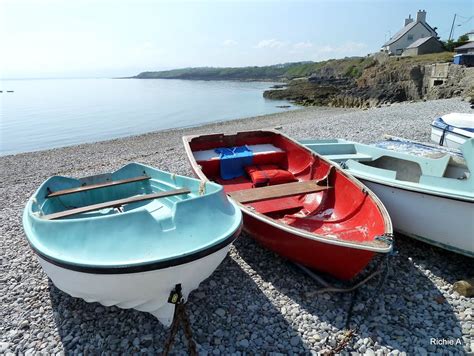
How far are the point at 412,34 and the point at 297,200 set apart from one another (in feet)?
220

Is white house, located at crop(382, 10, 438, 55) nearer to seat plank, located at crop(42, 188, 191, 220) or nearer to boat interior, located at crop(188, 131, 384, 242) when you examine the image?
boat interior, located at crop(188, 131, 384, 242)

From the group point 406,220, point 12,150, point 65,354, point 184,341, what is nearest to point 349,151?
point 406,220

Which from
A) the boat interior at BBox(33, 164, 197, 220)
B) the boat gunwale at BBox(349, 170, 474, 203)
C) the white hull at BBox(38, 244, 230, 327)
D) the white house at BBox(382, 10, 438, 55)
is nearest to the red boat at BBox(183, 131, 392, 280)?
the boat gunwale at BBox(349, 170, 474, 203)

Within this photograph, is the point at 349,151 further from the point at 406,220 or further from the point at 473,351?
the point at 473,351

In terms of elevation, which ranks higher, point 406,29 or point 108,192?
point 406,29

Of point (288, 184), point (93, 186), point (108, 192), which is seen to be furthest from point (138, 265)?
point (288, 184)

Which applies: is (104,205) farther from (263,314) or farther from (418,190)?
Result: (418,190)

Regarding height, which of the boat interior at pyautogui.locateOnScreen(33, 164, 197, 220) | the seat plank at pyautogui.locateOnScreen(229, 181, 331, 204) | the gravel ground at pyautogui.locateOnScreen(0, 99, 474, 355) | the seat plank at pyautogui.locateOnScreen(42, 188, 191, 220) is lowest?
the gravel ground at pyautogui.locateOnScreen(0, 99, 474, 355)

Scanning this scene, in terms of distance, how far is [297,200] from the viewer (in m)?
6.09

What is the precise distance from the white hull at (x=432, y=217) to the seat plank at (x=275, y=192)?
36.3 inches

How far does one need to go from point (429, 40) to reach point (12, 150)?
189ft

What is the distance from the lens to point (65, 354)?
3.50m

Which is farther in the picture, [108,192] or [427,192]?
[108,192]

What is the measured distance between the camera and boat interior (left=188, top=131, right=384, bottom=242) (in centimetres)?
499
